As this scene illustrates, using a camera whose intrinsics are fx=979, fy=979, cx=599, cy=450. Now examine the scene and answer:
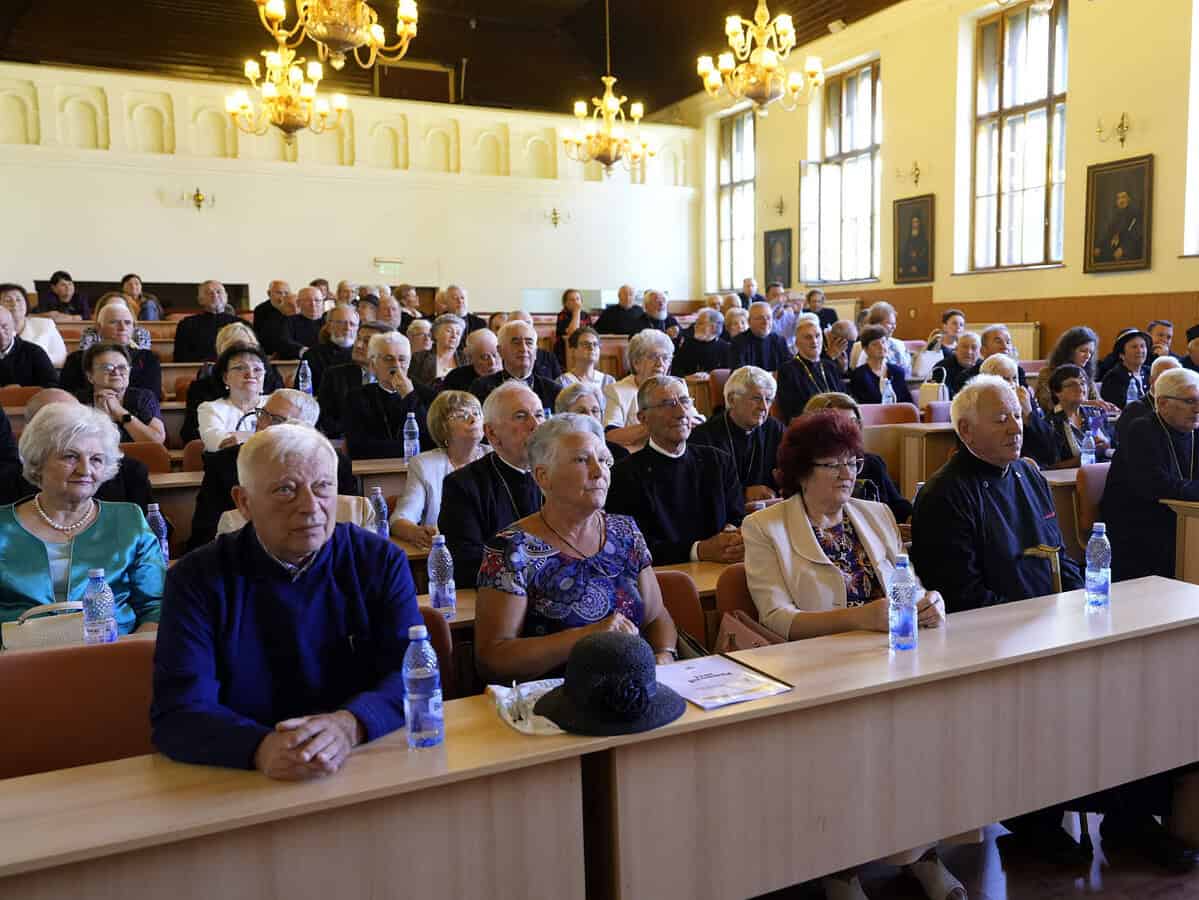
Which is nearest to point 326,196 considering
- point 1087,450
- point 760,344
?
point 760,344

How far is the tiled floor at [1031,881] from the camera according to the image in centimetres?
251

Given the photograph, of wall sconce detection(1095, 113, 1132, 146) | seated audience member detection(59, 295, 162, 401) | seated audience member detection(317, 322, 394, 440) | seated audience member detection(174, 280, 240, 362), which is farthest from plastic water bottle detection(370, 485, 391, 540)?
wall sconce detection(1095, 113, 1132, 146)

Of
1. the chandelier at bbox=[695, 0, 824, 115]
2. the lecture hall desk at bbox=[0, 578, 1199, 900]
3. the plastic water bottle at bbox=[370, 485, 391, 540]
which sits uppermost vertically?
the chandelier at bbox=[695, 0, 824, 115]

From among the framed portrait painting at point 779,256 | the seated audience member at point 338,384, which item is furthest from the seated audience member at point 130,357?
the framed portrait painting at point 779,256

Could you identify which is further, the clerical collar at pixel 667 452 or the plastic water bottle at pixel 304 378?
the plastic water bottle at pixel 304 378

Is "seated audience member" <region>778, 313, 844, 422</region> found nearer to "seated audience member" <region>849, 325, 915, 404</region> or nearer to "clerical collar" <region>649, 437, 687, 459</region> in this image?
"seated audience member" <region>849, 325, 915, 404</region>

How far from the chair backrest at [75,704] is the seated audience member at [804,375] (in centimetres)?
580

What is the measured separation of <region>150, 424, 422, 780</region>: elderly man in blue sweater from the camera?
1849mm

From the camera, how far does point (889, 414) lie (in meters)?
6.41

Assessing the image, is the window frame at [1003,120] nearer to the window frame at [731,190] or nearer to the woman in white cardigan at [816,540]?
the window frame at [731,190]

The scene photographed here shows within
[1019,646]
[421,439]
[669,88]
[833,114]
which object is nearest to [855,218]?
[833,114]

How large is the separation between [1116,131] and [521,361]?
27.6ft

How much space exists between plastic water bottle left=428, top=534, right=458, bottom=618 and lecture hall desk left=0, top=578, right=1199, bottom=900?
89 centimetres

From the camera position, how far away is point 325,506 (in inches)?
78.6
